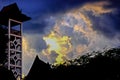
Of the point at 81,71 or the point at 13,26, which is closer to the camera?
the point at 81,71

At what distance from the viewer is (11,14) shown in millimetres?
101688

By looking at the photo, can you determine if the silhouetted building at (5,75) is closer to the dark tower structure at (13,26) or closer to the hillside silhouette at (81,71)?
the hillside silhouette at (81,71)

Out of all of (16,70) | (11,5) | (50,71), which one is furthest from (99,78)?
(11,5)

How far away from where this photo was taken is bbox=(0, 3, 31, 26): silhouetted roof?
100706 mm

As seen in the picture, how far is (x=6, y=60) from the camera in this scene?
90.2 meters

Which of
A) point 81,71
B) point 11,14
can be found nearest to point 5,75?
point 81,71

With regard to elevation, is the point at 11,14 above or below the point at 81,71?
above

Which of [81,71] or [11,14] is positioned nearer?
[81,71]

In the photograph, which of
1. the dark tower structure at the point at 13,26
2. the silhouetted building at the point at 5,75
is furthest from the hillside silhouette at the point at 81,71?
the dark tower structure at the point at 13,26

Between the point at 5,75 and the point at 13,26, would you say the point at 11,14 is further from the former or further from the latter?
the point at 5,75

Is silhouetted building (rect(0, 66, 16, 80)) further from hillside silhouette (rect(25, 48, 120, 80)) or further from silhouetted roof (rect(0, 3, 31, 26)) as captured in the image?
silhouetted roof (rect(0, 3, 31, 26))

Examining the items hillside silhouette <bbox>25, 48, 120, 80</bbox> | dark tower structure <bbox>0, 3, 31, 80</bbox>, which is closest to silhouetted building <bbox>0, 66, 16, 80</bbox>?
hillside silhouette <bbox>25, 48, 120, 80</bbox>

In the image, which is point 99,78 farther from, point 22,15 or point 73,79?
point 22,15

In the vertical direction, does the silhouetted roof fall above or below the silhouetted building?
above
